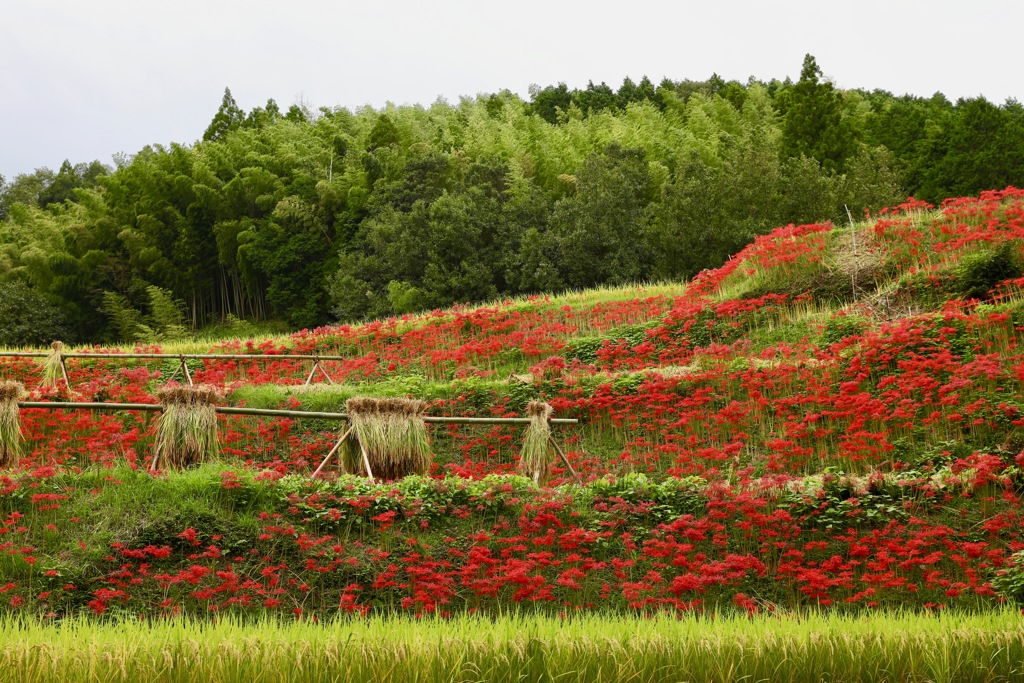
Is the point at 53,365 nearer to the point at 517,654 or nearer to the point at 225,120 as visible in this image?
the point at 517,654

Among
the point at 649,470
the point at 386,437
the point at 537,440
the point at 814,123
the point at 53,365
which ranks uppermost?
the point at 814,123

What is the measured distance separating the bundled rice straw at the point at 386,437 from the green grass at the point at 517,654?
5.38 meters

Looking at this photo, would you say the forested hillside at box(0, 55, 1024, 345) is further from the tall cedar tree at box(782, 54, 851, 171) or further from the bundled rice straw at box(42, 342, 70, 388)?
the bundled rice straw at box(42, 342, 70, 388)

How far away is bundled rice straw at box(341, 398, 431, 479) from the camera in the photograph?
435 inches

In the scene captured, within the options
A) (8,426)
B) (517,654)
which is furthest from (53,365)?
(517,654)

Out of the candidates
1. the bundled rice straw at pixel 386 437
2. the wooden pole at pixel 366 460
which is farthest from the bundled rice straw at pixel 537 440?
the wooden pole at pixel 366 460

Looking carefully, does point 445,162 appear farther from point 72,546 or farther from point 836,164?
point 72,546

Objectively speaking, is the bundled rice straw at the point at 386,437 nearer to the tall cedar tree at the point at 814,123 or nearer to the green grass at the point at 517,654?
the green grass at the point at 517,654

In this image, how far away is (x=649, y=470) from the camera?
13.6 meters

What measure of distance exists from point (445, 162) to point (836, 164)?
15.3 metres

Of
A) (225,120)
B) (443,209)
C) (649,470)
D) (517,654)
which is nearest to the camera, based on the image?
(517,654)

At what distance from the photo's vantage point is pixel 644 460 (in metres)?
13.8

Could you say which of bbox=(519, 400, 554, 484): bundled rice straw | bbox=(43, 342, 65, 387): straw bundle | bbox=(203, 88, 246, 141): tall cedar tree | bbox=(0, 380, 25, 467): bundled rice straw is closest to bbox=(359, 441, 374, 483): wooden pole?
bbox=(519, 400, 554, 484): bundled rice straw

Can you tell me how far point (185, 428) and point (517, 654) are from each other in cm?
702
